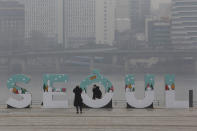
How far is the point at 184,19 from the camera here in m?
123

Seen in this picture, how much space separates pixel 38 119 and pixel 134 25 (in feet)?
417

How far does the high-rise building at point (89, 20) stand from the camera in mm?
116875

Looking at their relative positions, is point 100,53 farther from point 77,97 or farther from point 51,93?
point 77,97

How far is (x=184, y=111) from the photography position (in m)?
13.6

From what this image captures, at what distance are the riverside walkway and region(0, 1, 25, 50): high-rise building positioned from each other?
316 feet

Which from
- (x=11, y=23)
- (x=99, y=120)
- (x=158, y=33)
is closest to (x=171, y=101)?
(x=99, y=120)

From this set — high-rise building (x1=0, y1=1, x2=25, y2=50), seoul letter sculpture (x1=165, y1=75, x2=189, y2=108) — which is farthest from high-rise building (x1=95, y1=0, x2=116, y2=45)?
seoul letter sculpture (x1=165, y1=75, x2=189, y2=108)

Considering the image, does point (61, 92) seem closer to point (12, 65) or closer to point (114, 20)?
point (12, 65)

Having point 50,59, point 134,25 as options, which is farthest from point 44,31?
point 134,25

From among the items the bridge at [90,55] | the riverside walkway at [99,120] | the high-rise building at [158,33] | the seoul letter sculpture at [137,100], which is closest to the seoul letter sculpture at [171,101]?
the seoul letter sculpture at [137,100]

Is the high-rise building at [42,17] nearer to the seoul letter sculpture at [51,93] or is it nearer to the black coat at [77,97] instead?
the seoul letter sculpture at [51,93]

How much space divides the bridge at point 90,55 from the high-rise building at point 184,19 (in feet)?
54.1

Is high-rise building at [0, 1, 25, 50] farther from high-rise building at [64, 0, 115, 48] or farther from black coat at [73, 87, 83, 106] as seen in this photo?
black coat at [73, 87, 83, 106]

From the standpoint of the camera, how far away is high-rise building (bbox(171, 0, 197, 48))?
4759 inches
